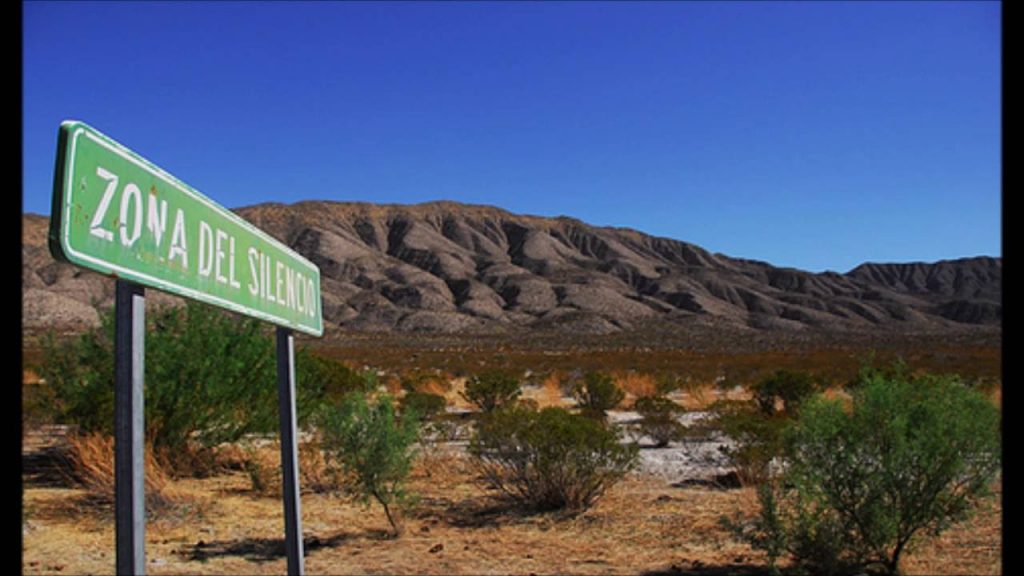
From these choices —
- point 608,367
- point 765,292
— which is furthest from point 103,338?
point 765,292

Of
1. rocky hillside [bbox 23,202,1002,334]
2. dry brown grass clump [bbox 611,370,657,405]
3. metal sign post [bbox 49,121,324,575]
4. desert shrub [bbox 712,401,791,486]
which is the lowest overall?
desert shrub [bbox 712,401,791,486]

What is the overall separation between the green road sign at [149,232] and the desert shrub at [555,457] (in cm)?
604

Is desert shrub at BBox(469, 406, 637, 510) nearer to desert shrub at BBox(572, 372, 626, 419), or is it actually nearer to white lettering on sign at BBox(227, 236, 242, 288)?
white lettering on sign at BBox(227, 236, 242, 288)

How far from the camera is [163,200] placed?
103 inches

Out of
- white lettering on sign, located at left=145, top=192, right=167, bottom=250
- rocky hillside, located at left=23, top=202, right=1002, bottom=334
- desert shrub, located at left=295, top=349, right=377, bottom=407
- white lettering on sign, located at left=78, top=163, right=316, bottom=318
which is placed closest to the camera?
white lettering on sign, located at left=78, top=163, right=316, bottom=318

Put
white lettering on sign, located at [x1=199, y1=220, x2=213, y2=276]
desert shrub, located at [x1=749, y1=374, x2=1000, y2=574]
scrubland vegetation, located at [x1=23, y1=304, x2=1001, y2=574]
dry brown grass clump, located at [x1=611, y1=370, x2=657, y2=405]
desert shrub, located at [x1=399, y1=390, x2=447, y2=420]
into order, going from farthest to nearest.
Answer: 1. dry brown grass clump, located at [x1=611, y1=370, x2=657, y2=405]
2. desert shrub, located at [x1=399, y1=390, x2=447, y2=420]
3. scrubland vegetation, located at [x1=23, y1=304, x2=1001, y2=574]
4. desert shrub, located at [x1=749, y1=374, x2=1000, y2=574]
5. white lettering on sign, located at [x1=199, y1=220, x2=213, y2=276]

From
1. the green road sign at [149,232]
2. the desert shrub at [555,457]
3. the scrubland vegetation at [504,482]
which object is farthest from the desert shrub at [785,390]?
the green road sign at [149,232]

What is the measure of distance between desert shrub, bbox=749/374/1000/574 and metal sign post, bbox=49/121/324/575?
17.2 feet

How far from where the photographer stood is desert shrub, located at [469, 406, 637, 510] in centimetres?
930

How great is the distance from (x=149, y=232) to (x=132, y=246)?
139mm

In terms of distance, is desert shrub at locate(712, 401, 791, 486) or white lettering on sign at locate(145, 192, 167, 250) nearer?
white lettering on sign at locate(145, 192, 167, 250)

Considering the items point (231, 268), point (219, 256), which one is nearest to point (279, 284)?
point (231, 268)

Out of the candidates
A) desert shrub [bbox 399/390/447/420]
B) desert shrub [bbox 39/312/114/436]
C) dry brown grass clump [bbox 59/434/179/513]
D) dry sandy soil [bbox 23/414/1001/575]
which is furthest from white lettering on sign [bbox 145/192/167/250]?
Answer: desert shrub [bbox 399/390/447/420]

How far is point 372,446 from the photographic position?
848cm
